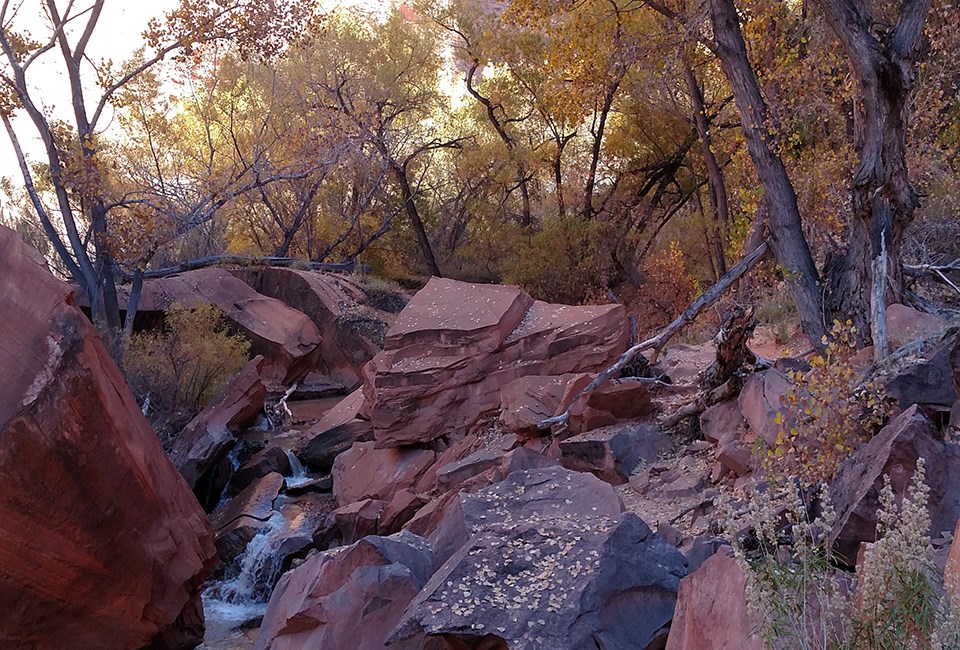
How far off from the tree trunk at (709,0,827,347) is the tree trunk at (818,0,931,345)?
0.44m

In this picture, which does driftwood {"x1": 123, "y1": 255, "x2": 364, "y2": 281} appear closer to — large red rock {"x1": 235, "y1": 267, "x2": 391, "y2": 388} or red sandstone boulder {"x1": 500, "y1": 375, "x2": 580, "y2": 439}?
large red rock {"x1": 235, "y1": 267, "x2": 391, "y2": 388}

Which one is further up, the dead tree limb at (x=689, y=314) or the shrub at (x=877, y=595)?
the dead tree limb at (x=689, y=314)

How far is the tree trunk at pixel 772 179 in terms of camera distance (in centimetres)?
819

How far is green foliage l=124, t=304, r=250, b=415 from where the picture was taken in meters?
13.6

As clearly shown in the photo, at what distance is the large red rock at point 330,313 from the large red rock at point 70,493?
35.5 ft

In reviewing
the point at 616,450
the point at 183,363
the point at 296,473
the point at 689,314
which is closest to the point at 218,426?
the point at 296,473

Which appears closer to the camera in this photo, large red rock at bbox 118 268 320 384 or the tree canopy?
the tree canopy

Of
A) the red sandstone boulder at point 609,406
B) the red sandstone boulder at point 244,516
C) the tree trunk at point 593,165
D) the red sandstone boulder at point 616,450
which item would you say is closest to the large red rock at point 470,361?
the red sandstone boulder at point 609,406

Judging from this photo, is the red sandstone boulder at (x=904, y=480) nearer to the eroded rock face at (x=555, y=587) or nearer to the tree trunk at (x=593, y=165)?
the eroded rock face at (x=555, y=587)

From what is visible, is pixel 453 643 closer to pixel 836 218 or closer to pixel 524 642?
pixel 524 642

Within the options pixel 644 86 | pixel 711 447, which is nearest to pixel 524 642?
pixel 711 447

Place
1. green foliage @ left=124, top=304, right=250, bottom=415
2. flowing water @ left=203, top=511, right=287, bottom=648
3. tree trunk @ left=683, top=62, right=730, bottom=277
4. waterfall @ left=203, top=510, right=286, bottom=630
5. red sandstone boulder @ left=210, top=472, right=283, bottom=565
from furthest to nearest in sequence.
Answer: tree trunk @ left=683, top=62, right=730, bottom=277, green foliage @ left=124, top=304, right=250, bottom=415, red sandstone boulder @ left=210, top=472, right=283, bottom=565, waterfall @ left=203, top=510, right=286, bottom=630, flowing water @ left=203, top=511, right=287, bottom=648

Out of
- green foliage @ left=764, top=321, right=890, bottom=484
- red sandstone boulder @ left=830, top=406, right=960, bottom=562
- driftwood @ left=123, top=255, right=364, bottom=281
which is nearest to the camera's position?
red sandstone boulder @ left=830, top=406, right=960, bottom=562

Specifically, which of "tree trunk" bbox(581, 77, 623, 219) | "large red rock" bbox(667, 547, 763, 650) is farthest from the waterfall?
"tree trunk" bbox(581, 77, 623, 219)
